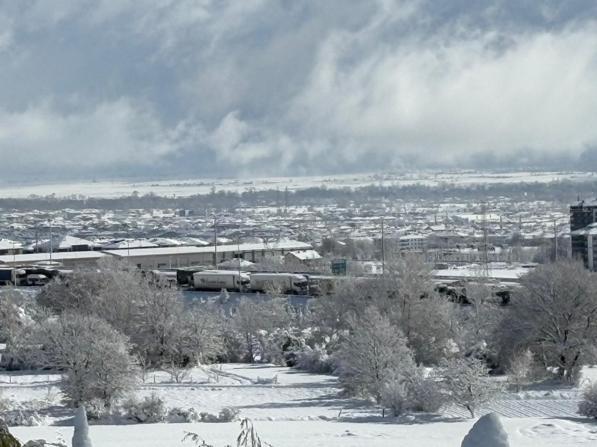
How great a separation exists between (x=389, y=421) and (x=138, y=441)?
476cm

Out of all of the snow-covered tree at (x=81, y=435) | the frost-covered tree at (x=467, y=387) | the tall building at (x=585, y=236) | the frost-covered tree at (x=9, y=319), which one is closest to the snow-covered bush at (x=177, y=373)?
the frost-covered tree at (x=9, y=319)

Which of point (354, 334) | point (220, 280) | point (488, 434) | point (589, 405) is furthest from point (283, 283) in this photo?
point (488, 434)

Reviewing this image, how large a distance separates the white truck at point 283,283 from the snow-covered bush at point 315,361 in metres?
17.7

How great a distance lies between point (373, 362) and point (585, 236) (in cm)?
4763

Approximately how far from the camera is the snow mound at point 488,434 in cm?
693

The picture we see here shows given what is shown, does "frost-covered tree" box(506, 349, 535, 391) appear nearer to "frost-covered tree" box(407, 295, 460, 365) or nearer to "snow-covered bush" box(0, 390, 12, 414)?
"frost-covered tree" box(407, 295, 460, 365)

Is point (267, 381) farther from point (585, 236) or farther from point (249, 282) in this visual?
point (585, 236)

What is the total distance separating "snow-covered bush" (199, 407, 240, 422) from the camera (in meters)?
19.0

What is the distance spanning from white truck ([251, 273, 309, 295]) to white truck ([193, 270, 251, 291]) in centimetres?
59

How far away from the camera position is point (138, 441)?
1596 centimetres

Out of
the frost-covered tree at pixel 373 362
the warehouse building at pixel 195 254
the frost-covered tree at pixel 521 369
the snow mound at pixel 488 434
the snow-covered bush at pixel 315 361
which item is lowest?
the warehouse building at pixel 195 254

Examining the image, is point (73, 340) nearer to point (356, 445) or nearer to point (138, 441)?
point (138, 441)

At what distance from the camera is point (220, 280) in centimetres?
5112

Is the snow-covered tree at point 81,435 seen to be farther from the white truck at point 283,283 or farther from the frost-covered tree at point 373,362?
the white truck at point 283,283
